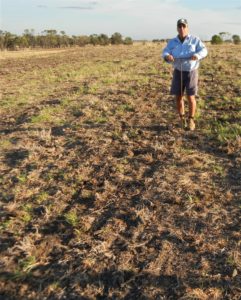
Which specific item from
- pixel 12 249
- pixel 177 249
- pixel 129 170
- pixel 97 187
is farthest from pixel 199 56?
pixel 12 249

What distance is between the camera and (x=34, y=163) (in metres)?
6.36

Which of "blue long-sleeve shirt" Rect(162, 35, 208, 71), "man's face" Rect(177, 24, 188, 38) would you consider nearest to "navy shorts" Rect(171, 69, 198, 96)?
"blue long-sleeve shirt" Rect(162, 35, 208, 71)

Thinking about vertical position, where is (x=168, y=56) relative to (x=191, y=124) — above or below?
above

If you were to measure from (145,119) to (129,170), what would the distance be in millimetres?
2570

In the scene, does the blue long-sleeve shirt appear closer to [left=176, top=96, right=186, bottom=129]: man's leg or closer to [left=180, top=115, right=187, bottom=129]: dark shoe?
[left=176, top=96, right=186, bottom=129]: man's leg

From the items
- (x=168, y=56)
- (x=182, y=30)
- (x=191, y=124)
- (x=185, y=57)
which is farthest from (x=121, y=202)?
(x=182, y=30)

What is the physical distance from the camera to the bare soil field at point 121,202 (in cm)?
380

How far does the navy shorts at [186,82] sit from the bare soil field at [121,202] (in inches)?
28.8

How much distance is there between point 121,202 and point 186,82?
3105 millimetres

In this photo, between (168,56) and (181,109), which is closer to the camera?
(168,56)

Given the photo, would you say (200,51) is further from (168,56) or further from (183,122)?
(183,122)

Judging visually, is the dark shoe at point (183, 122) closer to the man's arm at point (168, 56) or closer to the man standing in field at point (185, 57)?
the man standing in field at point (185, 57)

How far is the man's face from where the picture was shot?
6770 mm

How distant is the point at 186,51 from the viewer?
22.7ft
